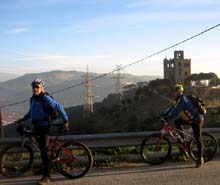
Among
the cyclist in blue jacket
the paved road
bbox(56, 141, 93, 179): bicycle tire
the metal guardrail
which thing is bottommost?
the paved road

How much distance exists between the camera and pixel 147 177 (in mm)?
8219

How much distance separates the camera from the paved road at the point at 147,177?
25.7ft

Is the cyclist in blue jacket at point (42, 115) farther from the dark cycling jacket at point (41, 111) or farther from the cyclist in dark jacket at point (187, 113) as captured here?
the cyclist in dark jacket at point (187, 113)

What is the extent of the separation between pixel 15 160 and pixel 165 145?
3.17 m

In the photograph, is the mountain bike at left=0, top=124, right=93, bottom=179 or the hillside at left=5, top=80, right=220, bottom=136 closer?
the mountain bike at left=0, top=124, right=93, bottom=179

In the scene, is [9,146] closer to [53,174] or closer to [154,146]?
[53,174]

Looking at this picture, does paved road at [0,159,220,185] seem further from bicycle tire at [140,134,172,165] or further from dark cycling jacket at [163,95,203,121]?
dark cycling jacket at [163,95,203,121]

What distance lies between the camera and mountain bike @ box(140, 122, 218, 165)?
956cm

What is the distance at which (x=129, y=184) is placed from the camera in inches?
303

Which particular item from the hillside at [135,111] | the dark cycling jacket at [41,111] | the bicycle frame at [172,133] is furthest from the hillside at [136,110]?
the dark cycling jacket at [41,111]

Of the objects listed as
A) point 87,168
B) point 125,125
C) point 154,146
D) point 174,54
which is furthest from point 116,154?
point 174,54

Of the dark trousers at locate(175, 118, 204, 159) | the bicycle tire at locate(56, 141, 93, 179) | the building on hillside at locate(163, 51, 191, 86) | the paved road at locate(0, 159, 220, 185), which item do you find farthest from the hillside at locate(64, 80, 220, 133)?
the bicycle tire at locate(56, 141, 93, 179)

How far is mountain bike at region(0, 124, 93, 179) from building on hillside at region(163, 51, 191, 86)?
317 feet

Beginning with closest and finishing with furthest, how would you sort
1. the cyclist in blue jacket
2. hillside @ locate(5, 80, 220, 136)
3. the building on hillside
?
1. the cyclist in blue jacket
2. hillside @ locate(5, 80, 220, 136)
3. the building on hillside
